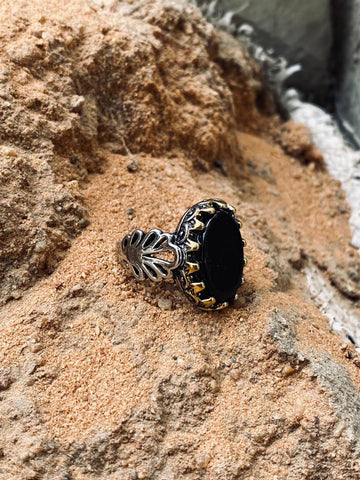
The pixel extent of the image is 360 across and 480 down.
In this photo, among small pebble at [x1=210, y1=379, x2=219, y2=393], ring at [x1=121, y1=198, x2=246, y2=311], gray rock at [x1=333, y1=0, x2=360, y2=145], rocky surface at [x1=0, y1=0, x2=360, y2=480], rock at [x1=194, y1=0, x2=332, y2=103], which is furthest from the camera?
gray rock at [x1=333, y1=0, x2=360, y2=145]

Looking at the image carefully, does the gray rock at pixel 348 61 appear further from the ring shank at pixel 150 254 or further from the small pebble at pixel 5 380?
the small pebble at pixel 5 380

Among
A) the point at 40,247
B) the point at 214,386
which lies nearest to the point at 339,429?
the point at 214,386

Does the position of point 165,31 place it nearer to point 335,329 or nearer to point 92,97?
point 92,97

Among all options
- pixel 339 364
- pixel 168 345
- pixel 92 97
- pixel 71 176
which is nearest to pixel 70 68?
pixel 92 97

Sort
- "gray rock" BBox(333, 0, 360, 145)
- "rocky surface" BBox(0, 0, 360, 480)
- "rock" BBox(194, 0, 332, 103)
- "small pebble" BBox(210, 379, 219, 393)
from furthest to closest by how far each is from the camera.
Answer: "gray rock" BBox(333, 0, 360, 145) → "rock" BBox(194, 0, 332, 103) → "small pebble" BBox(210, 379, 219, 393) → "rocky surface" BBox(0, 0, 360, 480)

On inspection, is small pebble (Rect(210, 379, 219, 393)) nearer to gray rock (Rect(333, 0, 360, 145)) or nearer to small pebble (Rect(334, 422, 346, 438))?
small pebble (Rect(334, 422, 346, 438))

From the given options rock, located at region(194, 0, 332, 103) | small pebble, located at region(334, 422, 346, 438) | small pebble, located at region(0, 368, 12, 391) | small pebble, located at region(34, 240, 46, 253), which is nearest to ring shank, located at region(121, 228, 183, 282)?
small pebble, located at region(34, 240, 46, 253)
